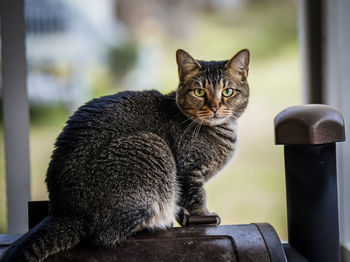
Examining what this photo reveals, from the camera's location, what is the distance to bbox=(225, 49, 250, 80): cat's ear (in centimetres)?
134

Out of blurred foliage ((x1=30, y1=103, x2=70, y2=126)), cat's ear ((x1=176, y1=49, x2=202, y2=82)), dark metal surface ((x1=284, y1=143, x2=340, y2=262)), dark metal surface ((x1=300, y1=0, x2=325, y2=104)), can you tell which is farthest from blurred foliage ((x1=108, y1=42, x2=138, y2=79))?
dark metal surface ((x1=284, y1=143, x2=340, y2=262))

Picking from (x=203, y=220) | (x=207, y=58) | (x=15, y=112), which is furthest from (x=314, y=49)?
(x=15, y=112)

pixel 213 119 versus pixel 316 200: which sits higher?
pixel 213 119

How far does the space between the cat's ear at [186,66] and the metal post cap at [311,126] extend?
433 millimetres

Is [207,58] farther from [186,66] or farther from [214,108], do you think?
[214,108]

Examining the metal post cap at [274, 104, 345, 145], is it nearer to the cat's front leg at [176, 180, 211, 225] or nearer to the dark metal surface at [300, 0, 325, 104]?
the cat's front leg at [176, 180, 211, 225]

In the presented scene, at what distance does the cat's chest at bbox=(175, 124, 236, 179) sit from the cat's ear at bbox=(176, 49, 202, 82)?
211 mm

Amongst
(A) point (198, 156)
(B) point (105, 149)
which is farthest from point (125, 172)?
(A) point (198, 156)

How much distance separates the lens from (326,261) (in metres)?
1.08

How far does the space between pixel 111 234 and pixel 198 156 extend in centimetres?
44

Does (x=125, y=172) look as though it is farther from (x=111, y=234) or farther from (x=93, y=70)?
(x=93, y=70)

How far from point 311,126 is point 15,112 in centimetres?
131

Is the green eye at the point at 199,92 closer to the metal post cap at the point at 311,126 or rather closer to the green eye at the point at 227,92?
the green eye at the point at 227,92

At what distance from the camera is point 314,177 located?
41.8 inches
